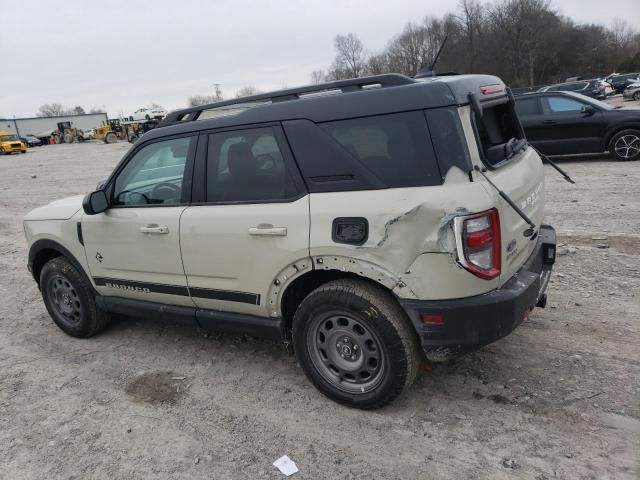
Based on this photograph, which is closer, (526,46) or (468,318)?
(468,318)

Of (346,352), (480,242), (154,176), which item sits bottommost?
(346,352)

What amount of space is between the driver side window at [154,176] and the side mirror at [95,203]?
8 cm

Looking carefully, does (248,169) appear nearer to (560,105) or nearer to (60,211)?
(60,211)

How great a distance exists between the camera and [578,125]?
10.8 meters

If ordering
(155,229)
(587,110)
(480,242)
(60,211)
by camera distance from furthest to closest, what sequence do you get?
1. (587,110)
2. (60,211)
3. (155,229)
4. (480,242)

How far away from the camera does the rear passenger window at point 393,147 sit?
2781 millimetres

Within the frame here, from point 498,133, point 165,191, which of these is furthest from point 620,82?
point 165,191

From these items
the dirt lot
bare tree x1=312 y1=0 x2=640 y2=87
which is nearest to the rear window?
the dirt lot

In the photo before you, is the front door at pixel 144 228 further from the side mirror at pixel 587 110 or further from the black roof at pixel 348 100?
the side mirror at pixel 587 110

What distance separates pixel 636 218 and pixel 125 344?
251 inches

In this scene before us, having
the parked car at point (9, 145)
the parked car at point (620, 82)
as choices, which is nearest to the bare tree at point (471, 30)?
the parked car at point (620, 82)

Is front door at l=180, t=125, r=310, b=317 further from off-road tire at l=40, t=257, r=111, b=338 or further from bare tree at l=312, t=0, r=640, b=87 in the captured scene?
bare tree at l=312, t=0, r=640, b=87

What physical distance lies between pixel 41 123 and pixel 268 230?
97093 millimetres

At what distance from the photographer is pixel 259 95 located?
3441 millimetres
